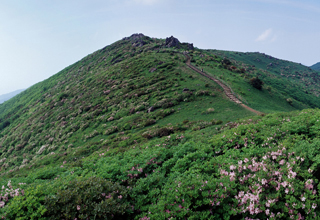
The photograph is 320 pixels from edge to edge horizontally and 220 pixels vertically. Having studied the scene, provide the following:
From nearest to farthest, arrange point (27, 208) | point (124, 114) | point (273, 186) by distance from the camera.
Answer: point (273, 186) < point (27, 208) < point (124, 114)

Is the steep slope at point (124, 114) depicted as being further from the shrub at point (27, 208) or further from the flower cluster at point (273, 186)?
the flower cluster at point (273, 186)

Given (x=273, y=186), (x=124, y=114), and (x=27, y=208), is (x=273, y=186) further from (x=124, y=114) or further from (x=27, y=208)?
(x=124, y=114)

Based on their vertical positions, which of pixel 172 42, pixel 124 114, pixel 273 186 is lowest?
pixel 124 114

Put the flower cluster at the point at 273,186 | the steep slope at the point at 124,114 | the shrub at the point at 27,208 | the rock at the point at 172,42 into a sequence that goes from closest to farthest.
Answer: the flower cluster at the point at 273,186, the shrub at the point at 27,208, the steep slope at the point at 124,114, the rock at the point at 172,42

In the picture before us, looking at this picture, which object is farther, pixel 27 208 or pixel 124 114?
pixel 124 114

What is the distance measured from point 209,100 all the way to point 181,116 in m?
7.81

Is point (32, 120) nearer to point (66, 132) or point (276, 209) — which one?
point (66, 132)

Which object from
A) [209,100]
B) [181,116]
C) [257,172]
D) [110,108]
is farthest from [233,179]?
[110,108]

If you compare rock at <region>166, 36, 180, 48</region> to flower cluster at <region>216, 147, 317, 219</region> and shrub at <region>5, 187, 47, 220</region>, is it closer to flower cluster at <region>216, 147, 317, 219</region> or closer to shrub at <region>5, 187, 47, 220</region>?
flower cluster at <region>216, 147, 317, 219</region>

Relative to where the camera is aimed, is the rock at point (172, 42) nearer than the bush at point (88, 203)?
No

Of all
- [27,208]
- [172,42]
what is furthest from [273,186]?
[172,42]

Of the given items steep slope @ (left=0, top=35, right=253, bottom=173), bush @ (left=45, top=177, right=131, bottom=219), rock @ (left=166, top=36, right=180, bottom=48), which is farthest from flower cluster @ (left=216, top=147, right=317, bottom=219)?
rock @ (left=166, top=36, right=180, bottom=48)

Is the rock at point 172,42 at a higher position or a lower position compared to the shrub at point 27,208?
higher

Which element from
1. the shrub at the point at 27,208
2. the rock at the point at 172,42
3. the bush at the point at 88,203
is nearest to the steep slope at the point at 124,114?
the bush at the point at 88,203
